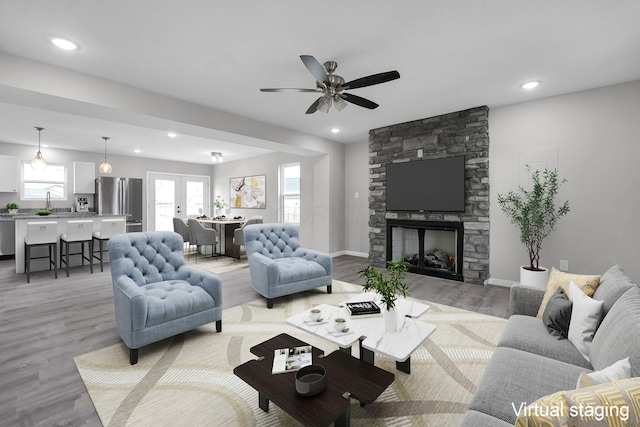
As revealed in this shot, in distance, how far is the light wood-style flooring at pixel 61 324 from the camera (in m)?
1.82

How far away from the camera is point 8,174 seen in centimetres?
636

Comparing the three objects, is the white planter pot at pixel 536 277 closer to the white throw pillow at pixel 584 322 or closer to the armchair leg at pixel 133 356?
the white throw pillow at pixel 584 322

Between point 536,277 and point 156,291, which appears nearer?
point 156,291

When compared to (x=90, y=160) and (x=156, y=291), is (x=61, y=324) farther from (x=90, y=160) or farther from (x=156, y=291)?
(x=90, y=160)

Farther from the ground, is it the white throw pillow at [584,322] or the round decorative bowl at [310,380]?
the white throw pillow at [584,322]

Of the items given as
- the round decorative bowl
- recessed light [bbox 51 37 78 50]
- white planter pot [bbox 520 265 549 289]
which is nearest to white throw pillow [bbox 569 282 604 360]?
the round decorative bowl

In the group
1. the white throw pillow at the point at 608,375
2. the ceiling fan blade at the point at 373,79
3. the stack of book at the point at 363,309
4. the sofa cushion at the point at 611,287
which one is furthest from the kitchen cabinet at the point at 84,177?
the sofa cushion at the point at 611,287

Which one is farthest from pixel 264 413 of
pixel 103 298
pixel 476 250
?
pixel 476 250

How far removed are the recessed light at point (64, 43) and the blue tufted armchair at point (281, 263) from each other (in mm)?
2431

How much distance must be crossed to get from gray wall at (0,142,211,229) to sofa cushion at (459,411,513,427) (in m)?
9.13

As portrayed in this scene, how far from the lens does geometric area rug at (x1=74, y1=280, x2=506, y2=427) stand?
1.72m

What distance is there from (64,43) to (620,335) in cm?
431

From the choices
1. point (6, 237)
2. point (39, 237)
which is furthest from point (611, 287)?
point (6, 237)

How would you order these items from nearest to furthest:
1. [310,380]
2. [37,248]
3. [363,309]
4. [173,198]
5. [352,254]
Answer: [310,380]
[363,309]
[37,248]
[352,254]
[173,198]
